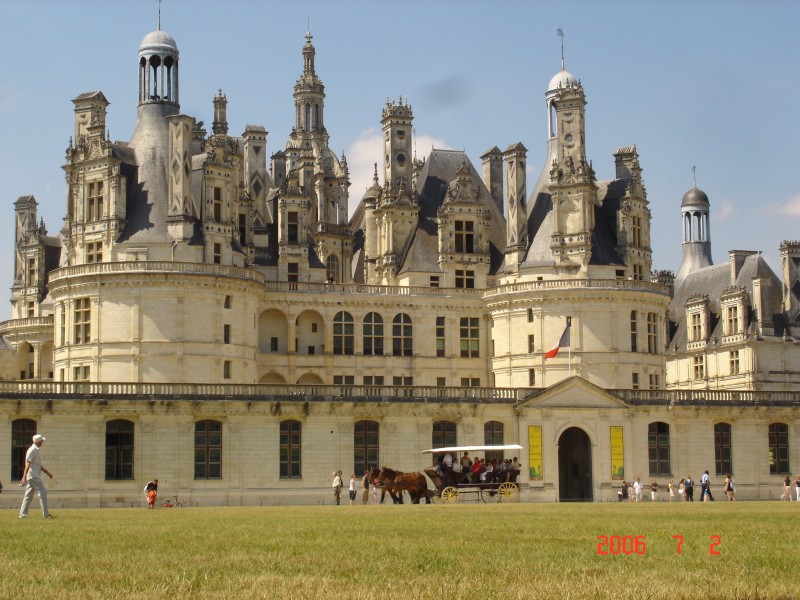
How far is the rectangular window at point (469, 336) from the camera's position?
65188 millimetres

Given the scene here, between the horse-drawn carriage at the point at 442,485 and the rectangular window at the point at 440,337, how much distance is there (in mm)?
19507

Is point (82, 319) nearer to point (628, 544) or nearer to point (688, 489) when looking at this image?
point (688, 489)

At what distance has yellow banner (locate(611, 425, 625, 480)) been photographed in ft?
175

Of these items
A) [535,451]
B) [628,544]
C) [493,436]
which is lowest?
[628,544]

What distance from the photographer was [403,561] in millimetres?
14141

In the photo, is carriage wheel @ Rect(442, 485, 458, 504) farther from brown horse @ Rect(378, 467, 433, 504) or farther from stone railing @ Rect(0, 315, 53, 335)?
stone railing @ Rect(0, 315, 53, 335)

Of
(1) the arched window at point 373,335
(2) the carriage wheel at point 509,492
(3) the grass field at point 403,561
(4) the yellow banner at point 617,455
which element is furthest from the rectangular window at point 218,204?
(3) the grass field at point 403,561

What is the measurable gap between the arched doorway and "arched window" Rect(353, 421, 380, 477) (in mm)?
8331

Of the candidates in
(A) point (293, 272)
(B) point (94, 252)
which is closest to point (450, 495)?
(B) point (94, 252)

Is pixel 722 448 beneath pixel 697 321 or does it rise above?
beneath

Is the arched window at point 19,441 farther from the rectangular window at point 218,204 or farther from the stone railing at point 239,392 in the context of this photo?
the rectangular window at point 218,204

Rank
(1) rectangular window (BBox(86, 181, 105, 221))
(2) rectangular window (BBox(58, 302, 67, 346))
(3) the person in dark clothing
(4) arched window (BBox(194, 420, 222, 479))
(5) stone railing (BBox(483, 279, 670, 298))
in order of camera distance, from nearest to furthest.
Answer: (4) arched window (BBox(194, 420, 222, 479)) < (3) the person in dark clothing < (2) rectangular window (BBox(58, 302, 67, 346)) < (1) rectangular window (BBox(86, 181, 105, 221)) < (5) stone railing (BBox(483, 279, 670, 298))

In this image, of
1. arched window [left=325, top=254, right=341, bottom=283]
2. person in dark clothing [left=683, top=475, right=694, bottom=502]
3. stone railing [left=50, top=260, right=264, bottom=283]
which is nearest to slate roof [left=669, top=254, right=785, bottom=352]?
arched window [left=325, top=254, right=341, bottom=283]

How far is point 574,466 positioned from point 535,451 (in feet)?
11.0
